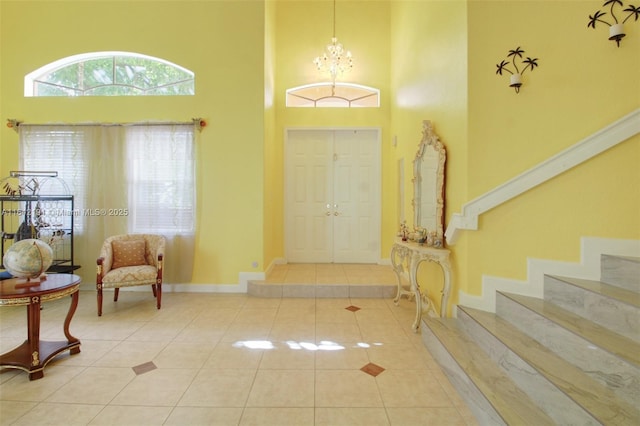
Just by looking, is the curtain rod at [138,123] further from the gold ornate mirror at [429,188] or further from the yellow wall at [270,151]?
the gold ornate mirror at [429,188]

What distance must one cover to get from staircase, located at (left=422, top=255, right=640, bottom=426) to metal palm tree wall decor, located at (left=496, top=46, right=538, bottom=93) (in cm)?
154

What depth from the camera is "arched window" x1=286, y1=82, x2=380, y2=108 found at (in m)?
5.55

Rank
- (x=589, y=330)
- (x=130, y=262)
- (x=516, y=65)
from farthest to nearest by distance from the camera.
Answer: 1. (x=130, y=262)
2. (x=516, y=65)
3. (x=589, y=330)

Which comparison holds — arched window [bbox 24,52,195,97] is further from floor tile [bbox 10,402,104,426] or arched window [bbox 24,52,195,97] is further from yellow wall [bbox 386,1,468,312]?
floor tile [bbox 10,402,104,426]

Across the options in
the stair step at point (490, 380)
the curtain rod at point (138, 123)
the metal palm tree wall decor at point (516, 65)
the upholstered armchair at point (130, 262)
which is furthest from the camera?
the curtain rod at point (138, 123)

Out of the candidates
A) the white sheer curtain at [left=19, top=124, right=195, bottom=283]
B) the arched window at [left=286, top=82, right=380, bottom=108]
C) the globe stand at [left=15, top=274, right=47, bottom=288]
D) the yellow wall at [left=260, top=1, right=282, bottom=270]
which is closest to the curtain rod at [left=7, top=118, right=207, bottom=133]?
the white sheer curtain at [left=19, top=124, right=195, bottom=283]

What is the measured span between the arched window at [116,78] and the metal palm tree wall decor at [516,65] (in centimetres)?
398

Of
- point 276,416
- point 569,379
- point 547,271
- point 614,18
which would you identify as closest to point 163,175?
point 276,416

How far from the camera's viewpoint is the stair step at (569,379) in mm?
1407

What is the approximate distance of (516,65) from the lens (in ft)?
8.52

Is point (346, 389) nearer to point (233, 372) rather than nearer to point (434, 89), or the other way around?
point (233, 372)

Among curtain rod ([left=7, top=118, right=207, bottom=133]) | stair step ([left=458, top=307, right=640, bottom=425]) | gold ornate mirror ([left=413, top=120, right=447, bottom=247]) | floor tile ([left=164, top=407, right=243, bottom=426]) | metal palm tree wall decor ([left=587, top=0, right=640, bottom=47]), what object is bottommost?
floor tile ([left=164, top=407, right=243, bottom=426])

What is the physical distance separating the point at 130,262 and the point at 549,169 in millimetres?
4658

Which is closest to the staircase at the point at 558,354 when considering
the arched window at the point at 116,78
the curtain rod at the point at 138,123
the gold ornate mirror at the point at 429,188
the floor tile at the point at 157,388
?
the gold ornate mirror at the point at 429,188
